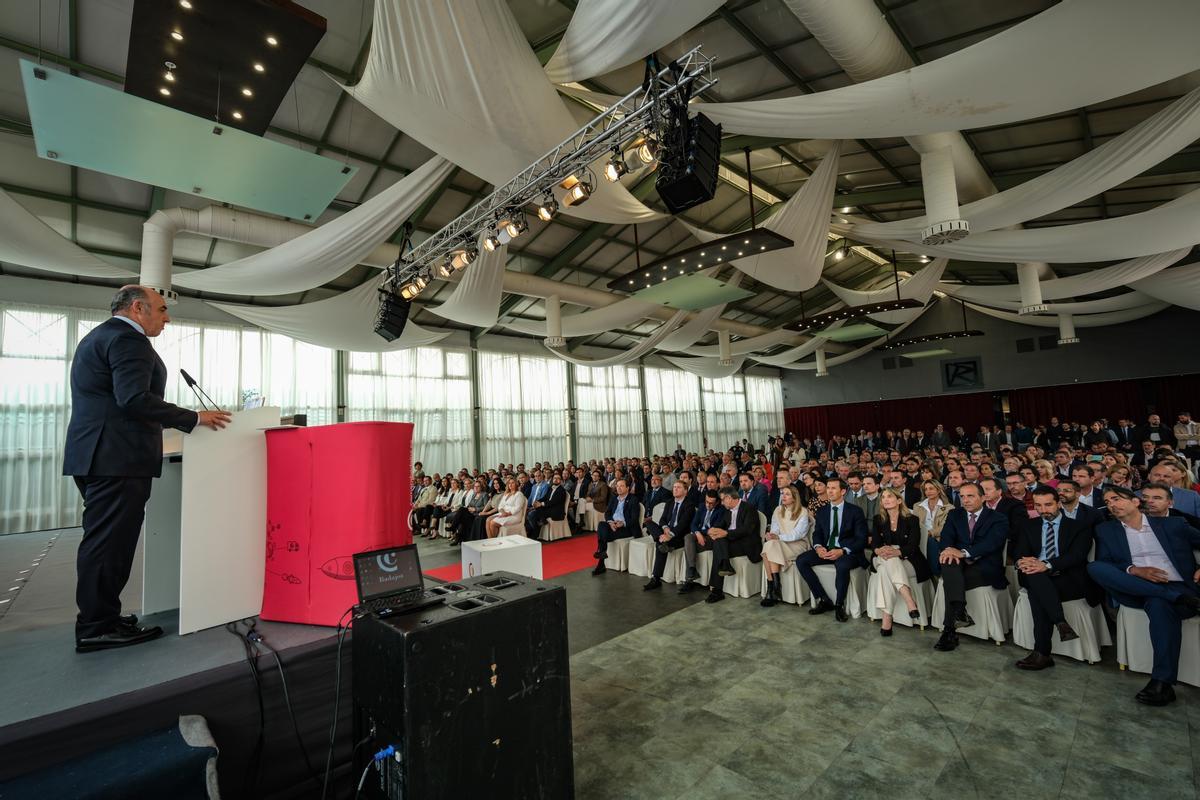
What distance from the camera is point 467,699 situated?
1.45 meters

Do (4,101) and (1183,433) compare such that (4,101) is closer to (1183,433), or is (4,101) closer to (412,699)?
(412,699)

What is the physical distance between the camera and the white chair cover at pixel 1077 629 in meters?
3.09

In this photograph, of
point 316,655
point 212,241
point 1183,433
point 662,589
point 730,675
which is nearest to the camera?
point 316,655

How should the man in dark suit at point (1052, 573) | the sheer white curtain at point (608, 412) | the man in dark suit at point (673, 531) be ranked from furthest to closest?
the sheer white curtain at point (608, 412), the man in dark suit at point (673, 531), the man in dark suit at point (1052, 573)

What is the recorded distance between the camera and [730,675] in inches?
123

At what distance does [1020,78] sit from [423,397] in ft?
37.1

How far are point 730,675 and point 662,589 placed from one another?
6.73 feet

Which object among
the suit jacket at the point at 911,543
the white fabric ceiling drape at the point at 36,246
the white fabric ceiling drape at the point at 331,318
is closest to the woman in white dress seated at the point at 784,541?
the suit jacket at the point at 911,543

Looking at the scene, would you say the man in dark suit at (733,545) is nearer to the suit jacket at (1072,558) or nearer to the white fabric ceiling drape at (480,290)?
the suit jacket at (1072,558)

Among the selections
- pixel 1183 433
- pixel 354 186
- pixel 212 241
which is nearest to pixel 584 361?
pixel 354 186

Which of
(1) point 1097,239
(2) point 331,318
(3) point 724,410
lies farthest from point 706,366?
(2) point 331,318

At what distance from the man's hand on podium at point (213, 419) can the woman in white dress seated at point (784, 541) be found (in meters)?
4.05

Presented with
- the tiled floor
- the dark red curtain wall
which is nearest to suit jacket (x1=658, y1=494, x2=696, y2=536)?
the tiled floor

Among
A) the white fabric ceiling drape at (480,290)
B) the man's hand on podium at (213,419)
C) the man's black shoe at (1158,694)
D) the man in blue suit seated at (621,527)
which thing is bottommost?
the man's black shoe at (1158,694)
